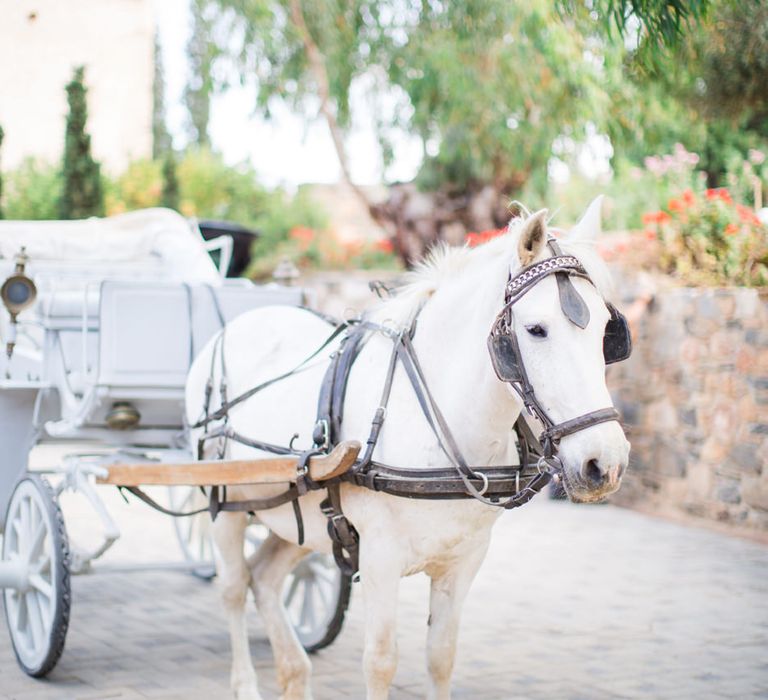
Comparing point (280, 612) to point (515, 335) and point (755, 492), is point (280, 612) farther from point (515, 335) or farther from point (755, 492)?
point (755, 492)

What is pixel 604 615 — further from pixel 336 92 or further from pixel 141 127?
pixel 141 127

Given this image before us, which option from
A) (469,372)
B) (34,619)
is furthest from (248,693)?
(469,372)

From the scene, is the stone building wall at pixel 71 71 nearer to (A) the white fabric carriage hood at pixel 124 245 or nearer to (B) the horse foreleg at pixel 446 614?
(A) the white fabric carriage hood at pixel 124 245

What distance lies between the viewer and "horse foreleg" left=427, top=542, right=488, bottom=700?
11.5ft

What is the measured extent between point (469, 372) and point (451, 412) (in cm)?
15

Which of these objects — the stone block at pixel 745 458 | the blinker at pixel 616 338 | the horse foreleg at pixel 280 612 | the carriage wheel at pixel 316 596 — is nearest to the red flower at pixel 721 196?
the stone block at pixel 745 458

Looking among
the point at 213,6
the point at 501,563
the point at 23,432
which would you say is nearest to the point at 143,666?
the point at 23,432

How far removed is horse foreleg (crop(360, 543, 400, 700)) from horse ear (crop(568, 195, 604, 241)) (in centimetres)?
121

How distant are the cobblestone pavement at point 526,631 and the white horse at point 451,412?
→ 894mm

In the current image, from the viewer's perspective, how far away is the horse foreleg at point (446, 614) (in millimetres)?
3500

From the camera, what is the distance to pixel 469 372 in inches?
127

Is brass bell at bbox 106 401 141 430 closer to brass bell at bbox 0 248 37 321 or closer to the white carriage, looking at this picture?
the white carriage

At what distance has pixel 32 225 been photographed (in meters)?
6.06

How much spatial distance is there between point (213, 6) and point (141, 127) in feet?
21.0
